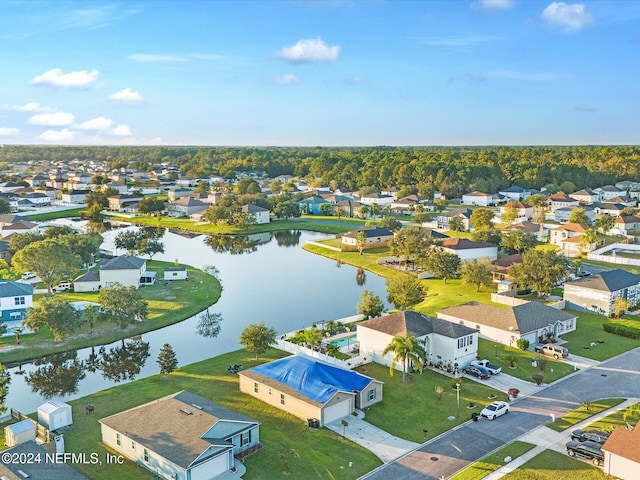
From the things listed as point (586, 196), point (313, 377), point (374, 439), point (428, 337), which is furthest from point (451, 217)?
point (374, 439)

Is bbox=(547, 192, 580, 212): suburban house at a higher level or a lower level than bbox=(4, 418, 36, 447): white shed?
higher

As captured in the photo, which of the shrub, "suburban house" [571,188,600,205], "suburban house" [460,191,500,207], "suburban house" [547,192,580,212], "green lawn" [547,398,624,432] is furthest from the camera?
"suburban house" [460,191,500,207]

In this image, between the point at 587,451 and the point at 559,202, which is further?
the point at 559,202

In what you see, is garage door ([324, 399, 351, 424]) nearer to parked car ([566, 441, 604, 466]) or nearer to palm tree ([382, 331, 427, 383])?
palm tree ([382, 331, 427, 383])

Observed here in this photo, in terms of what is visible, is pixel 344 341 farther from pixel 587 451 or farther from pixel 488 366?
pixel 587 451

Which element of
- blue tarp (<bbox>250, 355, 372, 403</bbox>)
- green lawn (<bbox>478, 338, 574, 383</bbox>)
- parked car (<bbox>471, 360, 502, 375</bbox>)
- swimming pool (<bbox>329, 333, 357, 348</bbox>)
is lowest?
green lawn (<bbox>478, 338, 574, 383</bbox>)

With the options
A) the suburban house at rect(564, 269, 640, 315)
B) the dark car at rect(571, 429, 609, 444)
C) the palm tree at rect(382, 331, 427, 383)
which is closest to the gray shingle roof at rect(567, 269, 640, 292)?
the suburban house at rect(564, 269, 640, 315)

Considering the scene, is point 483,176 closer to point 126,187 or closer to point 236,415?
point 126,187

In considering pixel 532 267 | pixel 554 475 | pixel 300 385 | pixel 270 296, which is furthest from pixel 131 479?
pixel 532 267
